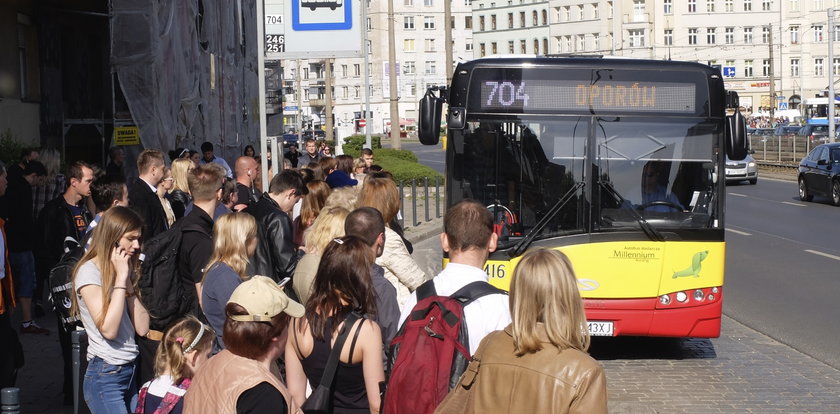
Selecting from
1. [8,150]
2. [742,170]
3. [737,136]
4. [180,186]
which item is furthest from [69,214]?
[742,170]

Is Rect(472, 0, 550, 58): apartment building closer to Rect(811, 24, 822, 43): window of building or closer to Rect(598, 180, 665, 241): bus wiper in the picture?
Rect(811, 24, 822, 43): window of building

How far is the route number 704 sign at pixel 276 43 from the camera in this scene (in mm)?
16111

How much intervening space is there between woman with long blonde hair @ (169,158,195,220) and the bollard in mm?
5181

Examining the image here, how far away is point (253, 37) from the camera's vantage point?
32.7m

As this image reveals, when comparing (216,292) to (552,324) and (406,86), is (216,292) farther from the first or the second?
(406,86)

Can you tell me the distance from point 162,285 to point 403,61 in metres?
114

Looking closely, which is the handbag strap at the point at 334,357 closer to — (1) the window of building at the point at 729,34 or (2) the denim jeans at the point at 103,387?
(2) the denim jeans at the point at 103,387

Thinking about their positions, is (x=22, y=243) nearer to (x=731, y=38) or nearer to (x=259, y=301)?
(x=259, y=301)

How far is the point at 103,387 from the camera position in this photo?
18.7 ft

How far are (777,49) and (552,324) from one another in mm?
107834

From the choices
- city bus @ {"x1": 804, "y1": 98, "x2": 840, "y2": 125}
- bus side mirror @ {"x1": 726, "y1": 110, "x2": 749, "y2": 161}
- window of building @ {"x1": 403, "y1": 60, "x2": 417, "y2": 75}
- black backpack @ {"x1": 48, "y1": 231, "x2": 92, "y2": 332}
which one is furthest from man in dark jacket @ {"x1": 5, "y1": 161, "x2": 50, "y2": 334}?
window of building @ {"x1": 403, "y1": 60, "x2": 417, "y2": 75}

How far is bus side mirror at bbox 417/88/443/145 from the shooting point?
10047 mm

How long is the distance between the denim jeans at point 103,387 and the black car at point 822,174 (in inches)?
1054

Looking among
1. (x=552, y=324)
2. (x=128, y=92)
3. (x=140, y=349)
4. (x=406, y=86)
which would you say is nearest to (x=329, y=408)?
(x=552, y=324)
